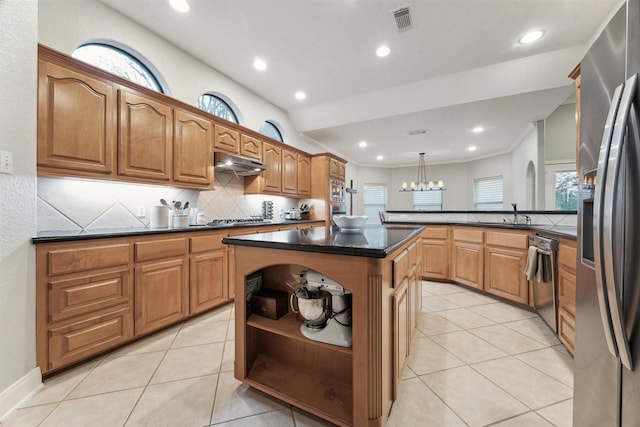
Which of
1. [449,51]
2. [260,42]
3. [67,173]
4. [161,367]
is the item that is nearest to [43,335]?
[161,367]

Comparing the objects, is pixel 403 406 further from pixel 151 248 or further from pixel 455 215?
pixel 455 215

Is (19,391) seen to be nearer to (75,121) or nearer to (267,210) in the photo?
(75,121)

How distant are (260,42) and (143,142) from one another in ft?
5.52

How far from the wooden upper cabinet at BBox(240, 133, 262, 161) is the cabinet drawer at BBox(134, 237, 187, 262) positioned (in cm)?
153

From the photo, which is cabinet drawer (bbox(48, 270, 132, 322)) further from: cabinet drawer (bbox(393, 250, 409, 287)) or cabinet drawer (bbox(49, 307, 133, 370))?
cabinet drawer (bbox(393, 250, 409, 287))

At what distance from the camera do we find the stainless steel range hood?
2889mm

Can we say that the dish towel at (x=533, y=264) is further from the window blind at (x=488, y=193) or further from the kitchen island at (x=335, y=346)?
the window blind at (x=488, y=193)

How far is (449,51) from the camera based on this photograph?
2832 mm

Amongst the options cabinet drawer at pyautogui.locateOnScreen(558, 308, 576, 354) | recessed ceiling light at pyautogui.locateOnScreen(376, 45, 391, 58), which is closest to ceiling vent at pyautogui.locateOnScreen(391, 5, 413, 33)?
recessed ceiling light at pyautogui.locateOnScreen(376, 45, 391, 58)

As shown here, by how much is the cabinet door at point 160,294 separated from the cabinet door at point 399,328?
74.0 inches

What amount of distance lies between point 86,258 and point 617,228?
258cm

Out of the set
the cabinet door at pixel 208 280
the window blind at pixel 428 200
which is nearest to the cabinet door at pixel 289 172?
the cabinet door at pixel 208 280

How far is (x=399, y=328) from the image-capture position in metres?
1.27

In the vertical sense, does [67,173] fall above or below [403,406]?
above
